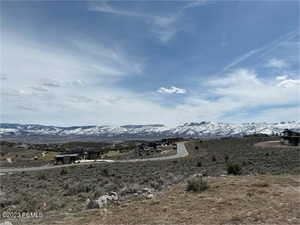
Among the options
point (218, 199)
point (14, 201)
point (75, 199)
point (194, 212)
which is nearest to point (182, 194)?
point (218, 199)

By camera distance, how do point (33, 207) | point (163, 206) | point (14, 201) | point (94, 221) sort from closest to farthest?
point (94, 221) → point (163, 206) → point (33, 207) → point (14, 201)

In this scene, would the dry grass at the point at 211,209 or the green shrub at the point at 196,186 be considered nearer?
the dry grass at the point at 211,209

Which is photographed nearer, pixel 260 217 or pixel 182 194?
pixel 260 217

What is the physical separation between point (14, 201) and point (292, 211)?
13179 millimetres

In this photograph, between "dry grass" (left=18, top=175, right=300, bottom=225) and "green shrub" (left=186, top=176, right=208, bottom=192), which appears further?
"green shrub" (left=186, top=176, right=208, bottom=192)

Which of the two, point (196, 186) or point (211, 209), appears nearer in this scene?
point (211, 209)

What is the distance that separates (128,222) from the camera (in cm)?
953

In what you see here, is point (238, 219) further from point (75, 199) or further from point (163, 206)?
point (75, 199)

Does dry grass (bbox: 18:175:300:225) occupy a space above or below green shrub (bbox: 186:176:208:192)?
below

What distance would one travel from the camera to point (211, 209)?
34.0 ft

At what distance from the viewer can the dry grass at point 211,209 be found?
30.4ft

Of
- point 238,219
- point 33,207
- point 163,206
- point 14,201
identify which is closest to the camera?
point 238,219

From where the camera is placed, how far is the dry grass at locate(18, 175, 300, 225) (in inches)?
365

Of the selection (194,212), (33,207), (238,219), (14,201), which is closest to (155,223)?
(194,212)
